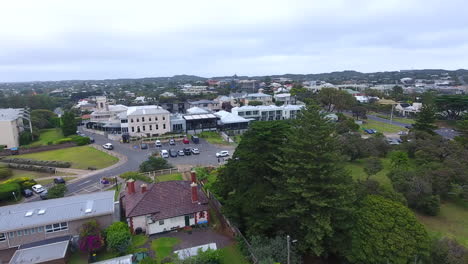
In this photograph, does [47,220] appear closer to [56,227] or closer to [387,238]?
[56,227]

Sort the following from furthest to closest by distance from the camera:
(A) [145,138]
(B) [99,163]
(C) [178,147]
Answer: (A) [145,138], (C) [178,147], (B) [99,163]

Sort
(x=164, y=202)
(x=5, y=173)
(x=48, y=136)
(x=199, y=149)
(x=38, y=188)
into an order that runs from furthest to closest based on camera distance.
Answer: (x=48, y=136) < (x=199, y=149) < (x=5, y=173) < (x=38, y=188) < (x=164, y=202)

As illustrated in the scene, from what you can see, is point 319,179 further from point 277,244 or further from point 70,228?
point 70,228

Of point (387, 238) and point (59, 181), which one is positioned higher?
point (387, 238)

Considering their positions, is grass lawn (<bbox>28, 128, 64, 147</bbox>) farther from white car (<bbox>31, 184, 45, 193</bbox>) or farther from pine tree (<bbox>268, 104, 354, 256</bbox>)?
pine tree (<bbox>268, 104, 354, 256</bbox>)

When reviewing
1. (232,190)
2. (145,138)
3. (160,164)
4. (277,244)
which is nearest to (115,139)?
(145,138)

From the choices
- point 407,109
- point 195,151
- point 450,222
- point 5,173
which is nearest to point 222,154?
point 195,151
